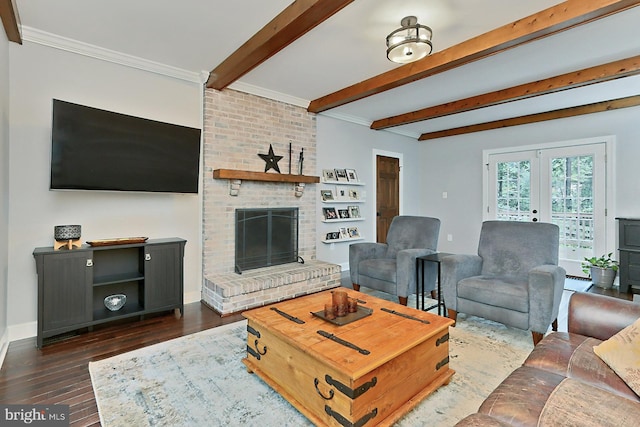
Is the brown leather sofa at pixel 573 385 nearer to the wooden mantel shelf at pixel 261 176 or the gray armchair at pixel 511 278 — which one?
the gray armchair at pixel 511 278

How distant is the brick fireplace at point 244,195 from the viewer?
349cm

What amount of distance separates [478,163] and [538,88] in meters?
2.36

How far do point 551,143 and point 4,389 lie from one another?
6691mm

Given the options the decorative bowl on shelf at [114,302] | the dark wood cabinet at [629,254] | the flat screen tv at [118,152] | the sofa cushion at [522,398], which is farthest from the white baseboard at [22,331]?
the dark wood cabinet at [629,254]

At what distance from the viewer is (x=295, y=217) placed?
4520 millimetres

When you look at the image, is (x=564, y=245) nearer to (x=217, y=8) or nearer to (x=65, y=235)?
(x=217, y=8)

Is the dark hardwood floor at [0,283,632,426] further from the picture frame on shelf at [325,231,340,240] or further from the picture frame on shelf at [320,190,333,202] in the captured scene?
the picture frame on shelf at [320,190,333,202]

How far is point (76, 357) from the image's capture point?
2324mm

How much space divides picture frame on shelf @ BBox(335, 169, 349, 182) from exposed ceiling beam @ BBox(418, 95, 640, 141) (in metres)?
2.41

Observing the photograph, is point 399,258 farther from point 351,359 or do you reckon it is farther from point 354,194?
point 354,194

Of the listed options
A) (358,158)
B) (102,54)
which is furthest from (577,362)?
(358,158)

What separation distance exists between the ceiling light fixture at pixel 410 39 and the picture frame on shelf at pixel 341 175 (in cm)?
256

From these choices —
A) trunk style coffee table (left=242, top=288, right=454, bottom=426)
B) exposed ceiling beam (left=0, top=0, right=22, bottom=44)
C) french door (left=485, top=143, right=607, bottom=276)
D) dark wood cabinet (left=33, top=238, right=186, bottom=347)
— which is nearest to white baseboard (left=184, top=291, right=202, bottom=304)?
dark wood cabinet (left=33, top=238, right=186, bottom=347)

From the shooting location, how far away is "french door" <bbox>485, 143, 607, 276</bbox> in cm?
464
